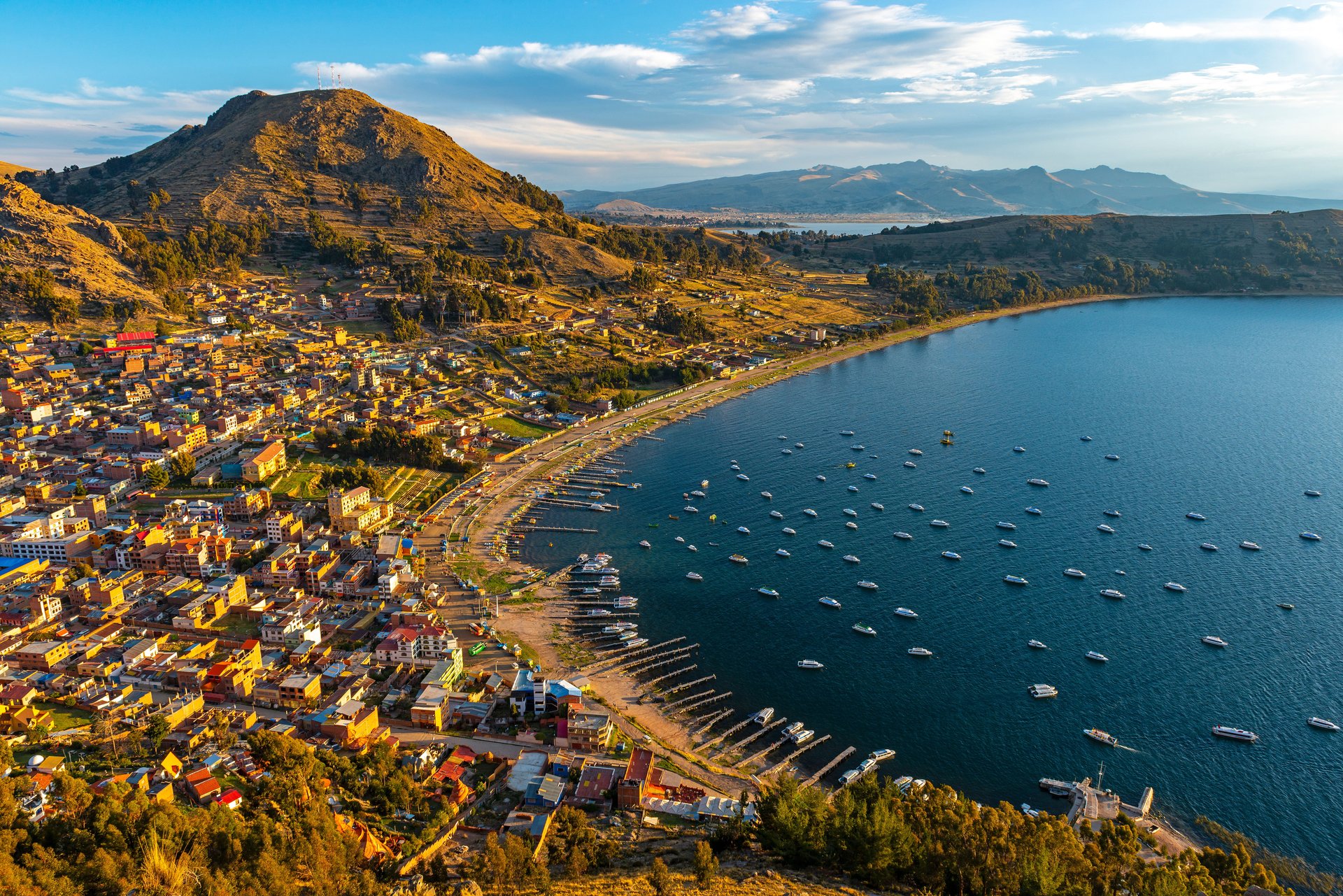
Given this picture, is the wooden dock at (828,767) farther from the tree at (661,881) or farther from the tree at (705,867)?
the tree at (661,881)

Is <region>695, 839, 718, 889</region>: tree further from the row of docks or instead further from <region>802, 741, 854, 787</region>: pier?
<region>802, 741, 854, 787</region>: pier

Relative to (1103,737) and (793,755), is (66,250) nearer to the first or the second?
(793,755)

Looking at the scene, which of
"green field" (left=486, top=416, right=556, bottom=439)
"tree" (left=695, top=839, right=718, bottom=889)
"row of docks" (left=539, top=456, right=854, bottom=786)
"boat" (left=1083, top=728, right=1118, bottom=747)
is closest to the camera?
"tree" (left=695, top=839, right=718, bottom=889)

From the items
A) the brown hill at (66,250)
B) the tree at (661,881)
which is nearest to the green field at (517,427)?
the brown hill at (66,250)

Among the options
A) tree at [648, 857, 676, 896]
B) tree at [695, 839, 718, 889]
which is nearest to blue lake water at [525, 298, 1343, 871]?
tree at [695, 839, 718, 889]

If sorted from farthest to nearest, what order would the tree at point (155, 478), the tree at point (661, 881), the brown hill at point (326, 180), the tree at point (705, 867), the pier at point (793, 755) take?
the brown hill at point (326, 180), the tree at point (155, 478), the pier at point (793, 755), the tree at point (705, 867), the tree at point (661, 881)

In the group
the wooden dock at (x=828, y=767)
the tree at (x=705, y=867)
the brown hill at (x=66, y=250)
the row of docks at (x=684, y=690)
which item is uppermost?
the brown hill at (x=66, y=250)

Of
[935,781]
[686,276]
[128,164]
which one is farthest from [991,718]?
[128,164]
